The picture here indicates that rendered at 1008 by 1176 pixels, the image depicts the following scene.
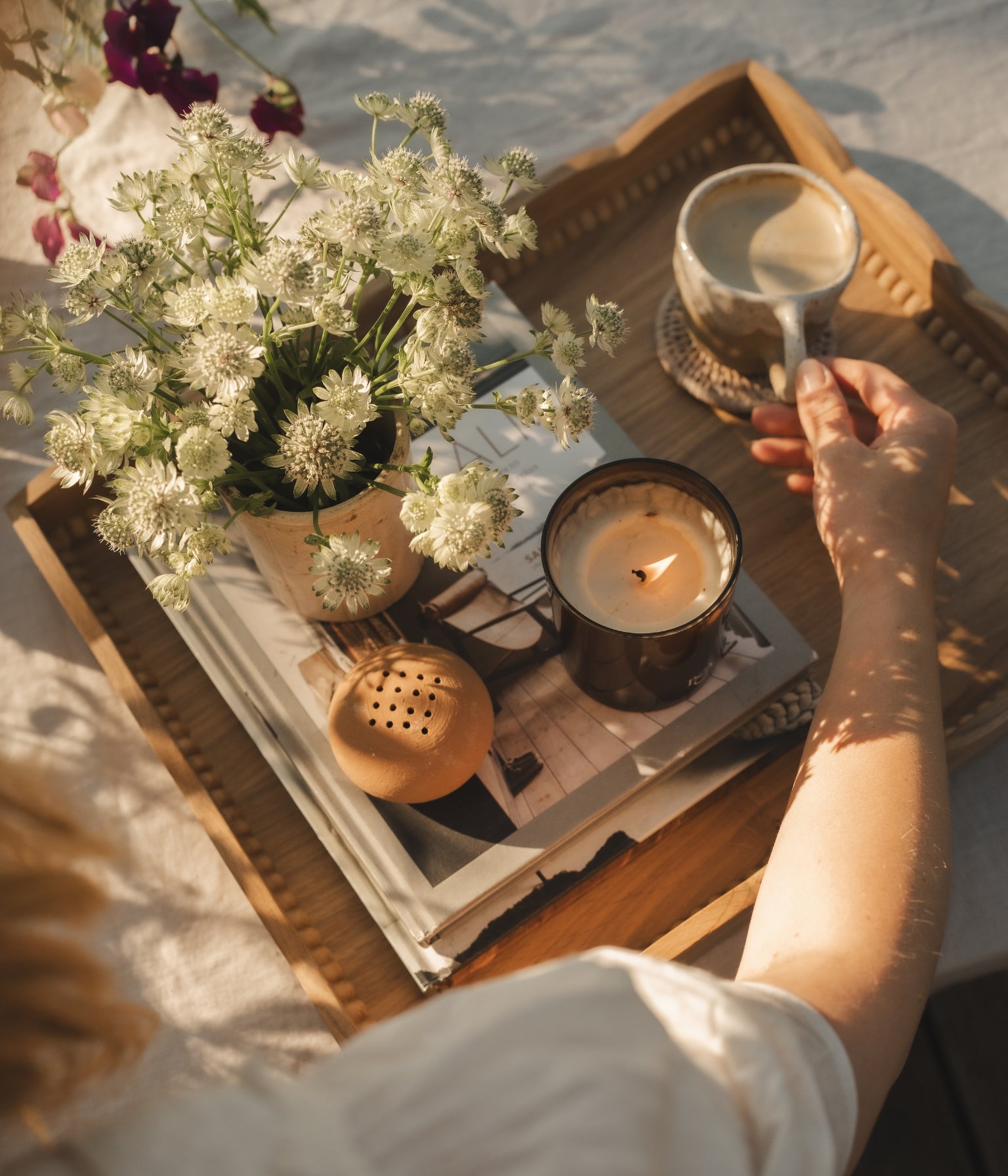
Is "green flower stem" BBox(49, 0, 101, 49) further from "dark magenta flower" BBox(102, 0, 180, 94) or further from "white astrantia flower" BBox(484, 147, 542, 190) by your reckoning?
"white astrantia flower" BBox(484, 147, 542, 190)

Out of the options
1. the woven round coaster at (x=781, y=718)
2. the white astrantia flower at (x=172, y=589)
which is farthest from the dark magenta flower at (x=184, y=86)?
the woven round coaster at (x=781, y=718)

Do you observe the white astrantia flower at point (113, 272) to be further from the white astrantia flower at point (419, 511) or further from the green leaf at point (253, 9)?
the green leaf at point (253, 9)

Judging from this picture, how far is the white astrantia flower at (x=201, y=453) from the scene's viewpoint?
382 millimetres

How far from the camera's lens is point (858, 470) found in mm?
575

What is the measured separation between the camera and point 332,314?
0.39 meters

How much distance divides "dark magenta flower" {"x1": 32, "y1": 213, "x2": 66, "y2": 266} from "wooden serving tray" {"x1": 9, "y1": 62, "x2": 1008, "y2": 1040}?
22 centimetres

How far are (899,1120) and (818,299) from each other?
2.57 feet

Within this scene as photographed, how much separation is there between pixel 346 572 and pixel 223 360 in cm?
10

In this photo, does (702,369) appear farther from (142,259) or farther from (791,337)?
(142,259)

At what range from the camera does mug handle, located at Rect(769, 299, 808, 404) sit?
0.59m

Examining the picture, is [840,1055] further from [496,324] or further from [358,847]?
[496,324]

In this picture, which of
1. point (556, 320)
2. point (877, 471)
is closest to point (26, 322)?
point (556, 320)

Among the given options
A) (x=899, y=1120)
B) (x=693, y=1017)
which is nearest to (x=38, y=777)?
(x=693, y=1017)

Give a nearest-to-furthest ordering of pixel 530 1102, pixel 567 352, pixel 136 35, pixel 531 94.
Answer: pixel 530 1102, pixel 567 352, pixel 136 35, pixel 531 94
